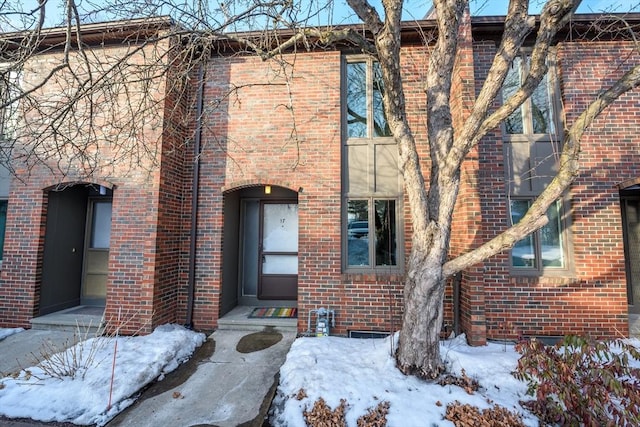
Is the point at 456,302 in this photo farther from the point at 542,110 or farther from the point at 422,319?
the point at 542,110

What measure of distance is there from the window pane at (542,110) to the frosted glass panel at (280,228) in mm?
5159

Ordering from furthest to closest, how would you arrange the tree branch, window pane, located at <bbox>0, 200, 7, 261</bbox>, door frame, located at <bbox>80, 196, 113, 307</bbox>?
door frame, located at <bbox>80, 196, 113, 307</bbox> < window pane, located at <bbox>0, 200, 7, 261</bbox> < the tree branch

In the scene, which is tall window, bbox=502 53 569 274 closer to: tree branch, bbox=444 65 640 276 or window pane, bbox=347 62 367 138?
tree branch, bbox=444 65 640 276

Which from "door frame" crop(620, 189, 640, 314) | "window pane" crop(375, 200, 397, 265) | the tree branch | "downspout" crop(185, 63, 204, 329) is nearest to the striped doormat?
"downspout" crop(185, 63, 204, 329)

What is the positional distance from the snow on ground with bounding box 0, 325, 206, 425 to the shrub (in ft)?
15.2

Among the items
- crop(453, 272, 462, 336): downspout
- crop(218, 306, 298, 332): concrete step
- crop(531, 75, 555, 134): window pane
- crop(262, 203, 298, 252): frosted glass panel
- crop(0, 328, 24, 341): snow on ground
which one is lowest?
crop(0, 328, 24, 341): snow on ground

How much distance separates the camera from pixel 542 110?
5375mm

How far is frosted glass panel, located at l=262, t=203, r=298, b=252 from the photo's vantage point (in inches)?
266

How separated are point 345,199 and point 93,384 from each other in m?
4.59

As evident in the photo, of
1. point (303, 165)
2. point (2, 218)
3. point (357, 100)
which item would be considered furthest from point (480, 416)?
point (2, 218)

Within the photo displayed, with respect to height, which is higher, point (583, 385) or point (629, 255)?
point (629, 255)

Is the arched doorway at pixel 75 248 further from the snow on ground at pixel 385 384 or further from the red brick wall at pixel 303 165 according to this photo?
the snow on ground at pixel 385 384

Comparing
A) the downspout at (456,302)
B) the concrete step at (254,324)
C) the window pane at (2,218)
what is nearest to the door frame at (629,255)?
the downspout at (456,302)

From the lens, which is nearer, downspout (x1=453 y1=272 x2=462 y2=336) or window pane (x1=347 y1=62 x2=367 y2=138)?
downspout (x1=453 y1=272 x2=462 y2=336)
